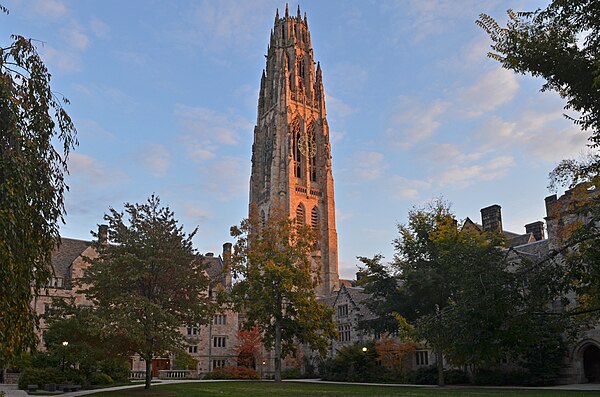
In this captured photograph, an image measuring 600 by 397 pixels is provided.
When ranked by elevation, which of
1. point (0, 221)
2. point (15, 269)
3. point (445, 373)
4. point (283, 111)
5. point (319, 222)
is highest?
point (283, 111)

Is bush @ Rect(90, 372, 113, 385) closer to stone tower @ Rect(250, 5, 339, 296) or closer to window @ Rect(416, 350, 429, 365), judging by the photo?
window @ Rect(416, 350, 429, 365)

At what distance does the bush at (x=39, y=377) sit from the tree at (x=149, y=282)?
21.9 ft

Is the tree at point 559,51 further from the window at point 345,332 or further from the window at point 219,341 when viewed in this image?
the window at point 219,341

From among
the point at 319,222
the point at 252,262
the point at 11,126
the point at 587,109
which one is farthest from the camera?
the point at 319,222

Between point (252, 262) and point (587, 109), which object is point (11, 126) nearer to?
point (587, 109)

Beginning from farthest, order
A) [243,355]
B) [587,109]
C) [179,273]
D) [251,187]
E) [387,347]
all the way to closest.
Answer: [251,187]
[243,355]
[387,347]
[179,273]
[587,109]

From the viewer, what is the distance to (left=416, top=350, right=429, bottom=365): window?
42.8 metres

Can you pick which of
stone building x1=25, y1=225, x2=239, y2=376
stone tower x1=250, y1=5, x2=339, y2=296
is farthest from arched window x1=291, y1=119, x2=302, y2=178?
stone building x1=25, y1=225, x2=239, y2=376

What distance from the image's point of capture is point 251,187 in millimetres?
99188

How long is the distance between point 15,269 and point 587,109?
13.7m

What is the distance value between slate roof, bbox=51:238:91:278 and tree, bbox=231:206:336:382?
87.6 feet

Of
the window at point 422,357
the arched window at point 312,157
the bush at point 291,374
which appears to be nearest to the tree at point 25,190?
the window at point 422,357

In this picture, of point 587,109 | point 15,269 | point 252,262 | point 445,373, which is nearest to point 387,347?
point 445,373

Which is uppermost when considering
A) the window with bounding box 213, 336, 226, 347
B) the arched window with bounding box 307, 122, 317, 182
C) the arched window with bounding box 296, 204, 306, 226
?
the arched window with bounding box 307, 122, 317, 182
